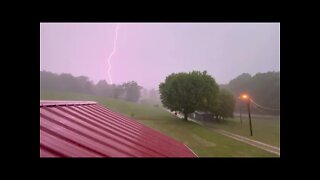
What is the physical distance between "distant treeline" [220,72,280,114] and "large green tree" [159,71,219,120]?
1517cm

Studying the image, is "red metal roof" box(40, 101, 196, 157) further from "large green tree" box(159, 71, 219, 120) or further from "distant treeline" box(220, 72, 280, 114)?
"distant treeline" box(220, 72, 280, 114)

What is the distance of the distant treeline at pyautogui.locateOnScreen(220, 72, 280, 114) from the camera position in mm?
62000

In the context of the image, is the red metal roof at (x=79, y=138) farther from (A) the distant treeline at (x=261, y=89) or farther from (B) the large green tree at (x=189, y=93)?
(A) the distant treeline at (x=261, y=89)

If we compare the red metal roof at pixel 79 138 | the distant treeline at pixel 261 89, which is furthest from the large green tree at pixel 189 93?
the red metal roof at pixel 79 138

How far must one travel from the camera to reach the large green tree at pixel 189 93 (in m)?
41.4

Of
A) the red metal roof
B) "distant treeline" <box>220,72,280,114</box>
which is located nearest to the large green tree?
"distant treeline" <box>220,72,280,114</box>

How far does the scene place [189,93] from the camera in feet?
137

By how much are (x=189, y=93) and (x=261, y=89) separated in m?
35.6

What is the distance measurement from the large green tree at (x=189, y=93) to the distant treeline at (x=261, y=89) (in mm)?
15172

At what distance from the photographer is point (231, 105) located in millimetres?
44750

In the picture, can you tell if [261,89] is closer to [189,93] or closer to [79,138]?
[189,93]
